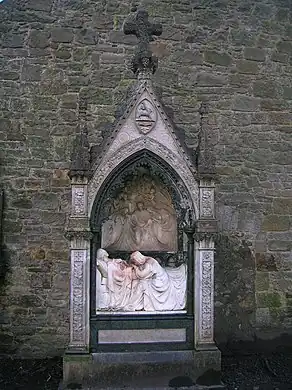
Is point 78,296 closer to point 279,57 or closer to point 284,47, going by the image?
point 279,57

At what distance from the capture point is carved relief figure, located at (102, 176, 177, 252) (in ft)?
18.3

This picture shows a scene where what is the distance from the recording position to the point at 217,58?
753cm

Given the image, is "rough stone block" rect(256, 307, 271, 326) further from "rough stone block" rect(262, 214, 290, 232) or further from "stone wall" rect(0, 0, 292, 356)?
"rough stone block" rect(262, 214, 290, 232)

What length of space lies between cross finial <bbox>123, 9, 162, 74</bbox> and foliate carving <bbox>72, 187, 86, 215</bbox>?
1536mm

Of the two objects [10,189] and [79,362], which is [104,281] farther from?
[10,189]

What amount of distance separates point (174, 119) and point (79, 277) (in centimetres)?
289

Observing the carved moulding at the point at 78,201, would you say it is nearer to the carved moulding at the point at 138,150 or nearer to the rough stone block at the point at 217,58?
the carved moulding at the point at 138,150

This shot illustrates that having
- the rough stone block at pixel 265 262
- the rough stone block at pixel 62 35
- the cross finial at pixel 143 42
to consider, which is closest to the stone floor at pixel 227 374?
the rough stone block at pixel 265 262

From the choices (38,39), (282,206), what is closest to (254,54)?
(282,206)

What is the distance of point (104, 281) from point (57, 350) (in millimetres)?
2230

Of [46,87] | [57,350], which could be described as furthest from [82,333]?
[46,87]

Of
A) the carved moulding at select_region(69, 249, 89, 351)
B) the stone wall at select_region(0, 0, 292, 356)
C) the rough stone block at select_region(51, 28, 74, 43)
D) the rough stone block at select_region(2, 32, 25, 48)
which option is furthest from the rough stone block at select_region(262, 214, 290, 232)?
the rough stone block at select_region(2, 32, 25, 48)

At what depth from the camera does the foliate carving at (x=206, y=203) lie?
5.24 metres

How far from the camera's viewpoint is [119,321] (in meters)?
5.14
